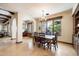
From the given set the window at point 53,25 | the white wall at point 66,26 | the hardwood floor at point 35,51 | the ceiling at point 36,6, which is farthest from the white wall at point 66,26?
the hardwood floor at point 35,51

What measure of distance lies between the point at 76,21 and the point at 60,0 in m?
3.24

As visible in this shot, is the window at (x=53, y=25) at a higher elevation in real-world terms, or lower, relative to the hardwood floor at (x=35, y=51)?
higher

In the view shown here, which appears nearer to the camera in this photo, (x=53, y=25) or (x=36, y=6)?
(x=36, y=6)

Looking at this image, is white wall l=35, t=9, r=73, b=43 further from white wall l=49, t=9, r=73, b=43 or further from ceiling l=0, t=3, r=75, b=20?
ceiling l=0, t=3, r=75, b=20

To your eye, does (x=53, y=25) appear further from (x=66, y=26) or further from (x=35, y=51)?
(x=35, y=51)

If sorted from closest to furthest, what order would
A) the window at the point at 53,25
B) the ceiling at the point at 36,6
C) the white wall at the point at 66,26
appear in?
1. the ceiling at the point at 36,6
2. the white wall at the point at 66,26
3. the window at the point at 53,25

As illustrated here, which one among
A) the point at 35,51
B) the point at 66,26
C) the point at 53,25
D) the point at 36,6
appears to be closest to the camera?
the point at 35,51

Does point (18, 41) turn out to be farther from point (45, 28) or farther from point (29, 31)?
point (29, 31)

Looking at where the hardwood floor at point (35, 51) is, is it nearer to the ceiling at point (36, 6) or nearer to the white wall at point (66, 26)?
the white wall at point (66, 26)

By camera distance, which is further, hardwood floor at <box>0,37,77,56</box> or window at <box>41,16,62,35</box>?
window at <box>41,16,62,35</box>

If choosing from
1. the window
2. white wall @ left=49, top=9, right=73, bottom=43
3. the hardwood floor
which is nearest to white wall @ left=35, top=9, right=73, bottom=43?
white wall @ left=49, top=9, right=73, bottom=43

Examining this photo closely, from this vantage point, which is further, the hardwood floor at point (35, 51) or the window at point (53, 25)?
the window at point (53, 25)

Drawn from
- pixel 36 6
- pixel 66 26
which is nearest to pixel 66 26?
pixel 66 26

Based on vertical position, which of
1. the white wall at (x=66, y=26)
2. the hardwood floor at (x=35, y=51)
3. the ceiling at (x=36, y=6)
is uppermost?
the ceiling at (x=36, y=6)
